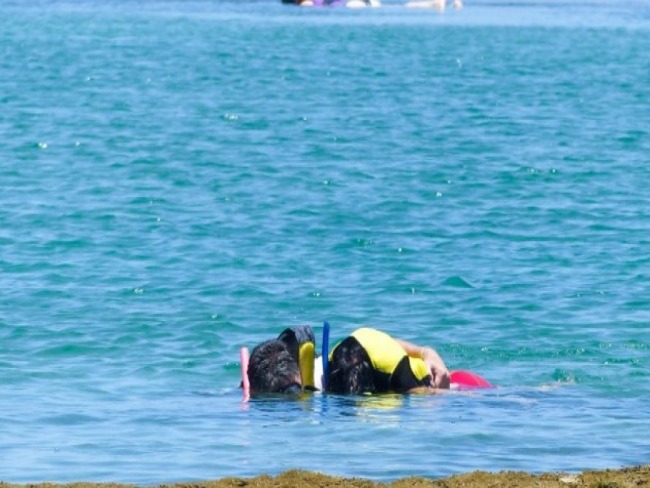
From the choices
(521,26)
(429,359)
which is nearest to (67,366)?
(429,359)

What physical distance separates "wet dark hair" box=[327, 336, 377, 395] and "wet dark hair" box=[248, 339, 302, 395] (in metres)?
0.32

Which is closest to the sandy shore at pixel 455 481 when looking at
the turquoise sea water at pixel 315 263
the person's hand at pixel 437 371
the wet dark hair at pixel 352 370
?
the turquoise sea water at pixel 315 263

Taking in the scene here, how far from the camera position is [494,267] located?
18562 millimetres

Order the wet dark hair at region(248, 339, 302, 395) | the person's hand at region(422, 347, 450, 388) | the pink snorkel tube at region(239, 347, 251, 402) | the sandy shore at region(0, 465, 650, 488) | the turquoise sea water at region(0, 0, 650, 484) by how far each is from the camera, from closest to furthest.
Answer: the sandy shore at region(0, 465, 650, 488) < the turquoise sea water at region(0, 0, 650, 484) < the pink snorkel tube at region(239, 347, 251, 402) < the wet dark hair at region(248, 339, 302, 395) < the person's hand at region(422, 347, 450, 388)

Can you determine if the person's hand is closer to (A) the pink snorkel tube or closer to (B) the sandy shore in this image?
(A) the pink snorkel tube

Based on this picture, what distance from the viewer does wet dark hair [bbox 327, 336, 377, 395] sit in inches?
475

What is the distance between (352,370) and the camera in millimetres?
12078

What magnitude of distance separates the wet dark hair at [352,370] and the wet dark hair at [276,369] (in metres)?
0.32

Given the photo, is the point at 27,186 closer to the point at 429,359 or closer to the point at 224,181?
the point at 224,181

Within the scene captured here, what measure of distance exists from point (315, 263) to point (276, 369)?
22.0 ft

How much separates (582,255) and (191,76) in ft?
91.2

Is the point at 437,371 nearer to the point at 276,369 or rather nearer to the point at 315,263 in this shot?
the point at 276,369

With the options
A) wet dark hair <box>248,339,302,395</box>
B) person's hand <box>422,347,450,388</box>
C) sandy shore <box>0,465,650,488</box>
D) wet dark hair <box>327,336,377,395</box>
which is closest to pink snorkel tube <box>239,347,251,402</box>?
wet dark hair <box>248,339,302,395</box>

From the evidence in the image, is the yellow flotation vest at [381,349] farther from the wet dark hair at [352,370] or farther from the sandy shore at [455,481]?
the sandy shore at [455,481]
